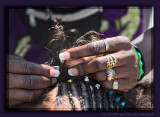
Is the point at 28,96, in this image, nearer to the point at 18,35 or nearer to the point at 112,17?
the point at 18,35

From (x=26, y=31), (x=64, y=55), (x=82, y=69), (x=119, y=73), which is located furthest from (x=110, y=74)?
(x=26, y=31)

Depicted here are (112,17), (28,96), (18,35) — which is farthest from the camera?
(112,17)

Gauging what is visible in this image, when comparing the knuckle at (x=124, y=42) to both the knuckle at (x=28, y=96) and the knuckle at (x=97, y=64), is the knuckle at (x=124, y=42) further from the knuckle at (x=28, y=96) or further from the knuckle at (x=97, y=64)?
the knuckle at (x=28, y=96)

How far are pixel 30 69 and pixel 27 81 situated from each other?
0.21 ft

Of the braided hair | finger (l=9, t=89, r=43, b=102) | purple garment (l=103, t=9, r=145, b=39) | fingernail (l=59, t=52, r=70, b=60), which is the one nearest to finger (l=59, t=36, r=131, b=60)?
fingernail (l=59, t=52, r=70, b=60)

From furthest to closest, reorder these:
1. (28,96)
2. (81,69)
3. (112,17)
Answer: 1. (112,17)
2. (81,69)
3. (28,96)

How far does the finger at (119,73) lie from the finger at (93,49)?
12 cm

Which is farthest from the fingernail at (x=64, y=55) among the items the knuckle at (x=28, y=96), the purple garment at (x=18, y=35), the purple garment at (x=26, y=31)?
the purple garment at (x=18, y=35)

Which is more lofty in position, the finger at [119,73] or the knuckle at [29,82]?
the finger at [119,73]

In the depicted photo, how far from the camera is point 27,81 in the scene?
3.15ft

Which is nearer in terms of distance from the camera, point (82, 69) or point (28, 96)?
point (28, 96)

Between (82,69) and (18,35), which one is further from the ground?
(18,35)

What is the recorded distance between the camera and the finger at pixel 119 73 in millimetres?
1051

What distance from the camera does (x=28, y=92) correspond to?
96 centimetres
